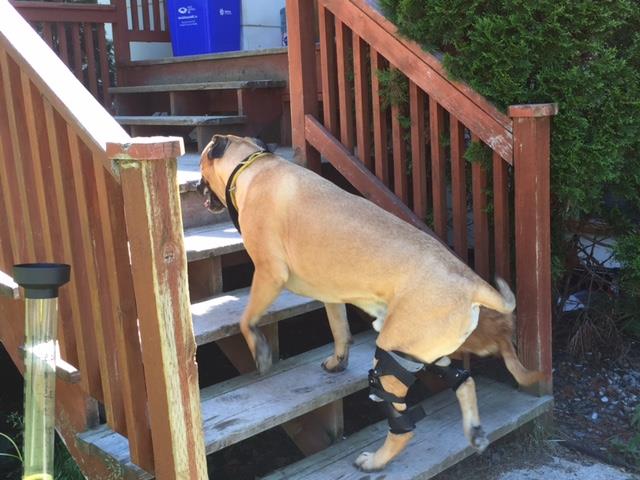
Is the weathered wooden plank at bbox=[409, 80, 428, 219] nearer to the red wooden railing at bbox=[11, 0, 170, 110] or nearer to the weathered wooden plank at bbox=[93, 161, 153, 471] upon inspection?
the weathered wooden plank at bbox=[93, 161, 153, 471]

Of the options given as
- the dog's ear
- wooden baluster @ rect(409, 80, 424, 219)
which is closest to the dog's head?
the dog's ear

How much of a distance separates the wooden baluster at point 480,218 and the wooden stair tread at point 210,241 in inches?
47.2

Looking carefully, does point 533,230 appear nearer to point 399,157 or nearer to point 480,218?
point 480,218

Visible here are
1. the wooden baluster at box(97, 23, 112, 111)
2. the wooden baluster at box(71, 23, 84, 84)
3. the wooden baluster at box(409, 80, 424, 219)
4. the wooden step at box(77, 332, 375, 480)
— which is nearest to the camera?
the wooden step at box(77, 332, 375, 480)

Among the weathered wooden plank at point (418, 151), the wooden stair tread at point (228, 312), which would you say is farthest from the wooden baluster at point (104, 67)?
the weathered wooden plank at point (418, 151)

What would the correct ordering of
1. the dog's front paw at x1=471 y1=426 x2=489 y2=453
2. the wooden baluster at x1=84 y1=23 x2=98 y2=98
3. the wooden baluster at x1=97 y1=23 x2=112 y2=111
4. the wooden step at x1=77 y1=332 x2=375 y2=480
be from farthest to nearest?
the wooden baluster at x1=97 y1=23 x2=112 y2=111 < the wooden baluster at x1=84 y1=23 x2=98 y2=98 < the dog's front paw at x1=471 y1=426 x2=489 y2=453 < the wooden step at x1=77 y1=332 x2=375 y2=480

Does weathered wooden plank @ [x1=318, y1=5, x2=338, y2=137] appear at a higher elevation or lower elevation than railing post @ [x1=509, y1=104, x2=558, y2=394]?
higher

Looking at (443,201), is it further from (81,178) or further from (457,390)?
(81,178)

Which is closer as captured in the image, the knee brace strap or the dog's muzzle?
the knee brace strap

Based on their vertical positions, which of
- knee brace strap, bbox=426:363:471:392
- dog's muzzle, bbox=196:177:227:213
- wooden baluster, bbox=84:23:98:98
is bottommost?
knee brace strap, bbox=426:363:471:392

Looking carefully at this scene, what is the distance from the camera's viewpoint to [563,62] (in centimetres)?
324

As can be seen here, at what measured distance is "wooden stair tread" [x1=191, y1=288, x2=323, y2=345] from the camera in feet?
10.8

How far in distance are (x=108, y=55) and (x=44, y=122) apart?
448 centimetres

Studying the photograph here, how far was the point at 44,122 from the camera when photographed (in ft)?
8.82
